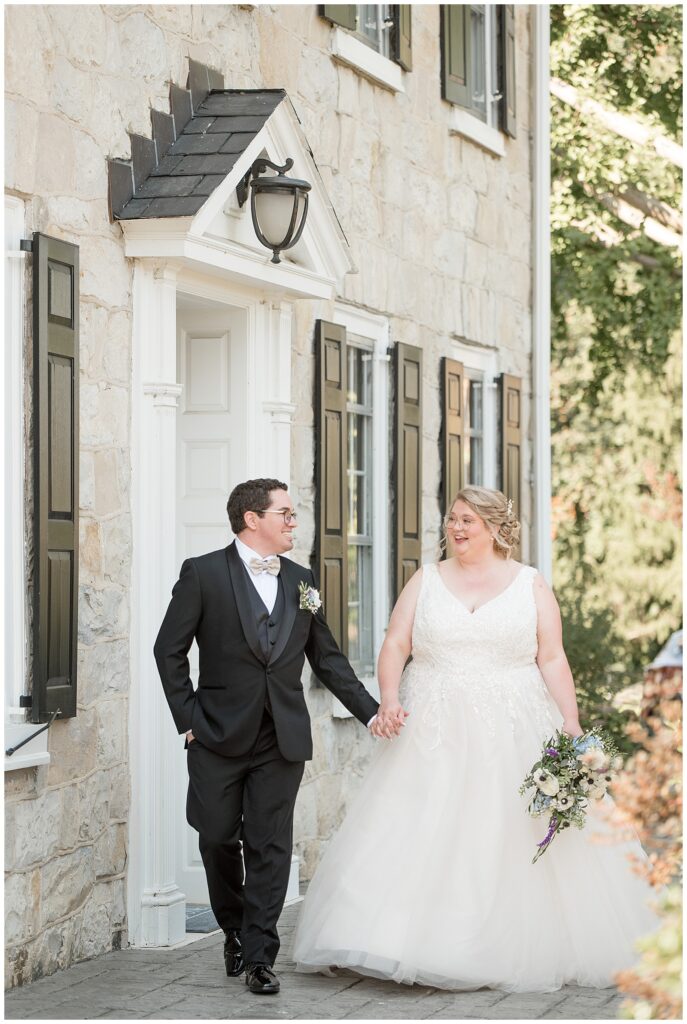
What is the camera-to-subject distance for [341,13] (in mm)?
9461

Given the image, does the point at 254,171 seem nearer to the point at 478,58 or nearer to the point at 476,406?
the point at 476,406

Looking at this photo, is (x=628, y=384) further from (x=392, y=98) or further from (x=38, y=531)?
(x=38, y=531)

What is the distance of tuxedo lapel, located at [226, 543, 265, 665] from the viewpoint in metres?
6.38

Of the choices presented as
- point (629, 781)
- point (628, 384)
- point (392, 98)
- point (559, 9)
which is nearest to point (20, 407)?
point (629, 781)

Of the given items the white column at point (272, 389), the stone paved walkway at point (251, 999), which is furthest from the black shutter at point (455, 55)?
the stone paved walkway at point (251, 999)

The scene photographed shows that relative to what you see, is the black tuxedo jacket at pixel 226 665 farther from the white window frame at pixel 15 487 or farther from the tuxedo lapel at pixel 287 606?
the white window frame at pixel 15 487

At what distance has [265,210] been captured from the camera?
779 cm

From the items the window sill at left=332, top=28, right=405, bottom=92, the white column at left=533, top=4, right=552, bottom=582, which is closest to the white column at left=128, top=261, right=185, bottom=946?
the window sill at left=332, top=28, right=405, bottom=92

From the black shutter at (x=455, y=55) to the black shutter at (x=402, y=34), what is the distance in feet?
2.46

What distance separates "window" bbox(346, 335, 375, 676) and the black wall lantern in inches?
83.3

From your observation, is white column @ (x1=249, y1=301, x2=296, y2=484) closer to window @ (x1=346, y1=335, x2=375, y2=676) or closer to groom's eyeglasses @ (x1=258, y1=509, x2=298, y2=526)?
window @ (x1=346, y1=335, x2=375, y2=676)

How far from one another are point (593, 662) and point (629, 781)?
11403 mm

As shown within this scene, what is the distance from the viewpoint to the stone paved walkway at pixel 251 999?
5.98m

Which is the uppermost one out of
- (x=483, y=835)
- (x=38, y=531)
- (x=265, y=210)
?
(x=265, y=210)
